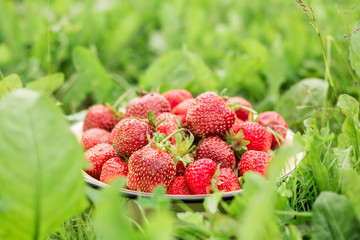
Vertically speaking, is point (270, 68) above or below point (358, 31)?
below

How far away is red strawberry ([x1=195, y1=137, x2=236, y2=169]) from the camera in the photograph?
985mm

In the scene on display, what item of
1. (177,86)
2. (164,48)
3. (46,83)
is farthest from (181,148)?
(164,48)

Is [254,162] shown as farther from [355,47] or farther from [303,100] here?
[303,100]

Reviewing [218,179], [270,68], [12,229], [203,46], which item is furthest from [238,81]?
[12,229]

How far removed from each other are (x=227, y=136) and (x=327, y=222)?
383mm

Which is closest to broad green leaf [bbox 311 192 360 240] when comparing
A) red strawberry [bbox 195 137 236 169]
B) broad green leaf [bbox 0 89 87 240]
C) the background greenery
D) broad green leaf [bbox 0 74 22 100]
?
the background greenery

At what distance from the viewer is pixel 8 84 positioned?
106 centimetres

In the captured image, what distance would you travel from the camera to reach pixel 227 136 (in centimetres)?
106

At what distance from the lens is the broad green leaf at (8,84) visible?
3.40ft

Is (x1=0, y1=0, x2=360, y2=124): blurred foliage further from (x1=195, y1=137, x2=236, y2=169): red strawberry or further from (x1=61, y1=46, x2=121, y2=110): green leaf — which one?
(x1=195, y1=137, x2=236, y2=169): red strawberry

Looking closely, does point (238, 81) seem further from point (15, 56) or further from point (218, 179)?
point (15, 56)

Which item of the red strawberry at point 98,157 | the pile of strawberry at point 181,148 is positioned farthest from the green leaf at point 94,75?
the red strawberry at point 98,157

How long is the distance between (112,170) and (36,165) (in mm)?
304

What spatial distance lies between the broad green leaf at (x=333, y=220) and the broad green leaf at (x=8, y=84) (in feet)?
2.58
